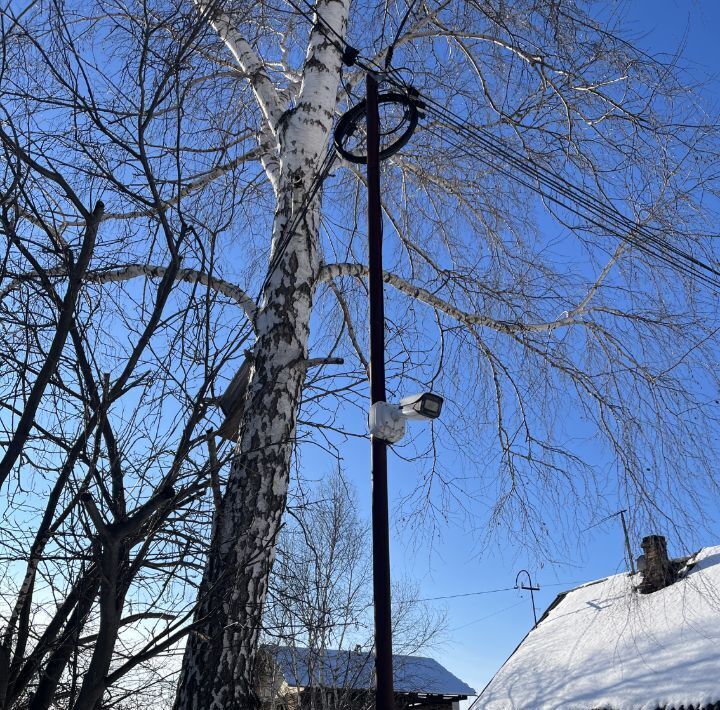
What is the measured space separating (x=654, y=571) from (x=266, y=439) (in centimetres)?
1112

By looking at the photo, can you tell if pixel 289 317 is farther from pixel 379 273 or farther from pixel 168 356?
pixel 168 356

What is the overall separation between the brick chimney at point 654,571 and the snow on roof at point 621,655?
202 millimetres

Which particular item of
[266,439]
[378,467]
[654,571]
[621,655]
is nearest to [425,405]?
[378,467]

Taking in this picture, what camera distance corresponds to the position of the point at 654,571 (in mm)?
13141

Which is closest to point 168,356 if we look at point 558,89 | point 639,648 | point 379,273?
point 379,273

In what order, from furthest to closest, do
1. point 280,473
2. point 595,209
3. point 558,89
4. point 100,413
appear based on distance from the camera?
point 558,89 < point 595,209 < point 280,473 < point 100,413

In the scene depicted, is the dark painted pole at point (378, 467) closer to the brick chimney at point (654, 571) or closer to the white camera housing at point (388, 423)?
the white camera housing at point (388, 423)

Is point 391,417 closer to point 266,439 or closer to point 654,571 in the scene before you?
point 266,439

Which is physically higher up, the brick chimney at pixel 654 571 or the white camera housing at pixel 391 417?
the brick chimney at pixel 654 571

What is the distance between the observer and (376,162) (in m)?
4.50

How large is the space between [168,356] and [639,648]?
11.2 meters

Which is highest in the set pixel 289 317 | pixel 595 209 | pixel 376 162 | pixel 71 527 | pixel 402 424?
pixel 595 209

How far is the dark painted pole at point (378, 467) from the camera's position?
3.26 meters

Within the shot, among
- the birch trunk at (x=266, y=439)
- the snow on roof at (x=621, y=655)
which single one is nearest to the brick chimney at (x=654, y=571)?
the snow on roof at (x=621, y=655)
